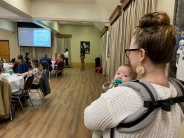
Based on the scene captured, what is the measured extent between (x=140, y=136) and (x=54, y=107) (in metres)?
3.24

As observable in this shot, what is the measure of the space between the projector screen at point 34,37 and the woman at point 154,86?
1138cm

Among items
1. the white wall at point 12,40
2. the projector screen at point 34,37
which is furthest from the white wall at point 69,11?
the white wall at point 12,40

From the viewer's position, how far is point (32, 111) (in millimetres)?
3285

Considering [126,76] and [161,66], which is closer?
[161,66]

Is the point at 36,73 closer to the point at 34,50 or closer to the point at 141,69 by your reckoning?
the point at 141,69

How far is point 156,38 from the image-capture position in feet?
1.93

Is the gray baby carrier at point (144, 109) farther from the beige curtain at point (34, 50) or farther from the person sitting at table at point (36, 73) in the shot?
the beige curtain at point (34, 50)

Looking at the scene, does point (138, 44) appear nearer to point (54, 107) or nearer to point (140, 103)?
point (140, 103)

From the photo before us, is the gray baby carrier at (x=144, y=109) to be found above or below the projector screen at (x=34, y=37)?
below

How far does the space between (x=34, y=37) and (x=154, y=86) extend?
38.7 feet

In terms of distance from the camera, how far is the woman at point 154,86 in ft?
1.91

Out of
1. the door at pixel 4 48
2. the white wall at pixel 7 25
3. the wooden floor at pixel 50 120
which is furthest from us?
the door at pixel 4 48

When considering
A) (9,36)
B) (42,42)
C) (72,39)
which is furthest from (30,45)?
(72,39)

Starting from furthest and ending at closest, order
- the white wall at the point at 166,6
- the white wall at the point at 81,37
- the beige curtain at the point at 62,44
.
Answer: the white wall at the point at 81,37, the beige curtain at the point at 62,44, the white wall at the point at 166,6
